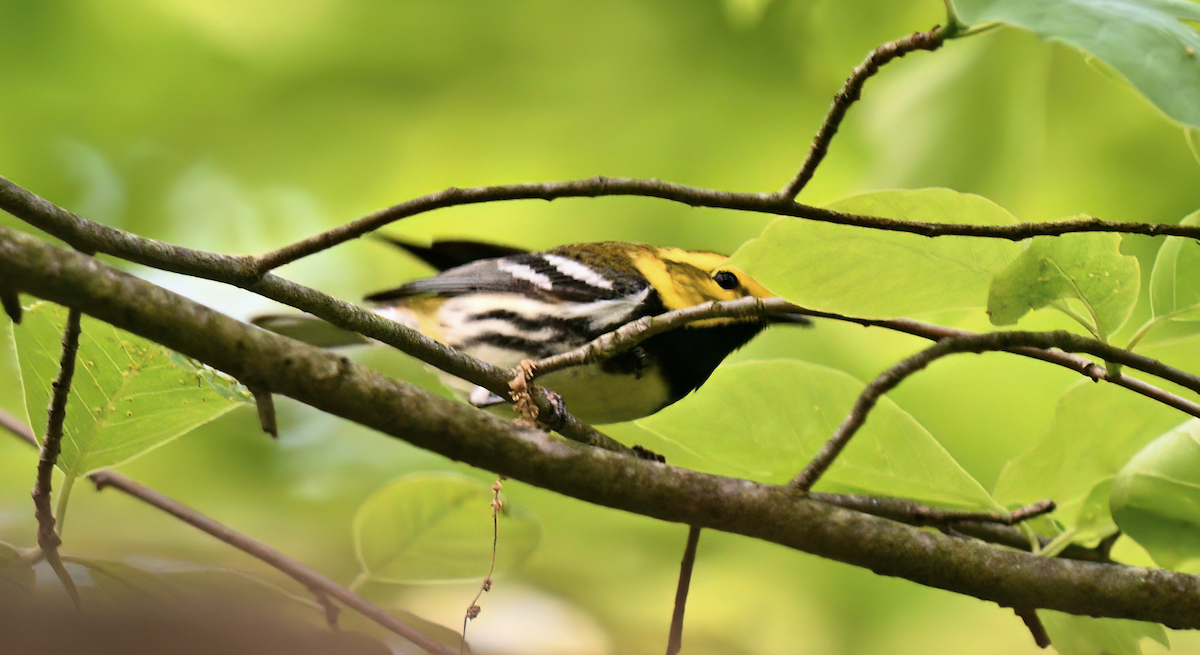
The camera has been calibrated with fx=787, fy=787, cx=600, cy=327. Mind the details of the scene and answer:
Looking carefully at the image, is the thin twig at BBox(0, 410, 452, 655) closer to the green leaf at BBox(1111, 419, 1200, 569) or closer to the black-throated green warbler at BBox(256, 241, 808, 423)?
the black-throated green warbler at BBox(256, 241, 808, 423)

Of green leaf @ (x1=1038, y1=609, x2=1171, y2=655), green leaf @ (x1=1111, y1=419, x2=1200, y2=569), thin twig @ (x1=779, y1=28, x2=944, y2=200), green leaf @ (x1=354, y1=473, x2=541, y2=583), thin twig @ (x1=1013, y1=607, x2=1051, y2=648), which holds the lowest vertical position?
green leaf @ (x1=354, y1=473, x2=541, y2=583)

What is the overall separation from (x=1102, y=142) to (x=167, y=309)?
0.80 meters

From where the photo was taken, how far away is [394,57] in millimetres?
916

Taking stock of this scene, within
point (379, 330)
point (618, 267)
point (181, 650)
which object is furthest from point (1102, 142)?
point (181, 650)

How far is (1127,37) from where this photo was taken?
0.23 metres

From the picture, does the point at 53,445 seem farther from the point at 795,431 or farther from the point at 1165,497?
the point at 1165,497

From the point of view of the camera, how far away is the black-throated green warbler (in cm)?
57

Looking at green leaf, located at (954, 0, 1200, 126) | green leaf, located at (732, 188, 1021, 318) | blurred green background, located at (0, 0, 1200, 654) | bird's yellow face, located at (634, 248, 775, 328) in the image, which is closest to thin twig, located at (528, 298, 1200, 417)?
green leaf, located at (732, 188, 1021, 318)

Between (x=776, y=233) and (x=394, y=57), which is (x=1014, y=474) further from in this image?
(x=394, y=57)

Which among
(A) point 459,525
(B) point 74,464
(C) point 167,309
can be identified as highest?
(C) point 167,309

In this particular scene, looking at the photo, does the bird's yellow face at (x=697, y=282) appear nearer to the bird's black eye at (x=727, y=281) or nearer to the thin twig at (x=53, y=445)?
the bird's black eye at (x=727, y=281)

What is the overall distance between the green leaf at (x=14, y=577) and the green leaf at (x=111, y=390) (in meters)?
0.06

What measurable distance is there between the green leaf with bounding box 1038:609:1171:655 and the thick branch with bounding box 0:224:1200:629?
6 centimetres

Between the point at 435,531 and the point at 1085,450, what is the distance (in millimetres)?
374
